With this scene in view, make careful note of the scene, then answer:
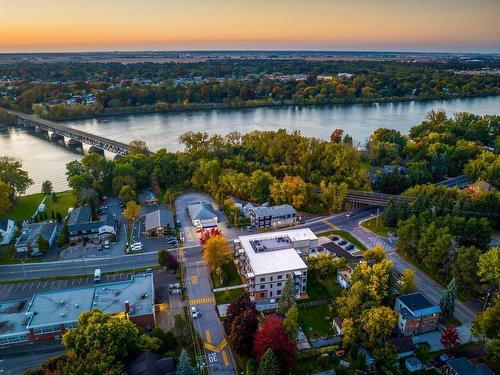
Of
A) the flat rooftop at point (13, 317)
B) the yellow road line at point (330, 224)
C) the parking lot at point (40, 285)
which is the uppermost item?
the flat rooftop at point (13, 317)

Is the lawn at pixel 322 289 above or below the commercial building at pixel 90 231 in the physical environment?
below

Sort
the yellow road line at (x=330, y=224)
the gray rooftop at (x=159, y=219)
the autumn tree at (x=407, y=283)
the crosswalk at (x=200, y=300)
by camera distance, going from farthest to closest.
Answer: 1. the yellow road line at (x=330, y=224)
2. the gray rooftop at (x=159, y=219)
3. the crosswalk at (x=200, y=300)
4. the autumn tree at (x=407, y=283)

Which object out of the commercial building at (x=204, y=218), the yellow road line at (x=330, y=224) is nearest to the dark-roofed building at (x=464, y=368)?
the yellow road line at (x=330, y=224)

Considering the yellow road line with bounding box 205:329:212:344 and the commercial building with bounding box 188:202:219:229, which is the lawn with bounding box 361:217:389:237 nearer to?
the commercial building with bounding box 188:202:219:229

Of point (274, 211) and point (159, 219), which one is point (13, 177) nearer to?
point (159, 219)

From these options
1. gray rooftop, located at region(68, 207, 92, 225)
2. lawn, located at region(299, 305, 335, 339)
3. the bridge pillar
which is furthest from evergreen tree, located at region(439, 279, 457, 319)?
the bridge pillar

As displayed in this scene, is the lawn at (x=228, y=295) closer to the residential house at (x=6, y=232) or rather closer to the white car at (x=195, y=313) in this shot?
the white car at (x=195, y=313)

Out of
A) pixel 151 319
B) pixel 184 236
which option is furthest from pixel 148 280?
pixel 184 236
